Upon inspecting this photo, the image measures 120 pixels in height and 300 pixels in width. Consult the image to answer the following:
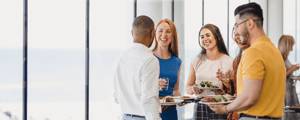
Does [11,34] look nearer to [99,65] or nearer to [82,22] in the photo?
[82,22]

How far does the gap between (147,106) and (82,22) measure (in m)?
2.06

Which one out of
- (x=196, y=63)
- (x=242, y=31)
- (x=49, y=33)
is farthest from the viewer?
(x=49, y=33)

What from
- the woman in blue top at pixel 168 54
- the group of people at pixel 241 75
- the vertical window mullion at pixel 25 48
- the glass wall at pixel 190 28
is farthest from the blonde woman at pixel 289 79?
the vertical window mullion at pixel 25 48

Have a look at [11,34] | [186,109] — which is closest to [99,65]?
[186,109]

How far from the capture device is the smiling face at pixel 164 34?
2717 mm

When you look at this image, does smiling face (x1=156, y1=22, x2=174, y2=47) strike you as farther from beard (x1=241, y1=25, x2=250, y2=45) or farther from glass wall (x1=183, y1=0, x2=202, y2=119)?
glass wall (x1=183, y1=0, x2=202, y2=119)

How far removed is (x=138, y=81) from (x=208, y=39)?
1495 millimetres

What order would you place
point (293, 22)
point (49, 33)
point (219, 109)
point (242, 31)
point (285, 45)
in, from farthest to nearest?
1. point (293, 22)
2. point (285, 45)
3. point (49, 33)
4. point (219, 109)
5. point (242, 31)

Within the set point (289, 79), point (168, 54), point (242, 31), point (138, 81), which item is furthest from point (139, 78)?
point (289, 79)

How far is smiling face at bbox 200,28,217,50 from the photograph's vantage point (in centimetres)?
279

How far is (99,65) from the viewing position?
799 inches

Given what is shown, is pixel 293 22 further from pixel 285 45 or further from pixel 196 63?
pixel 196 63

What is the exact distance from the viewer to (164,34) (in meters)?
2.71

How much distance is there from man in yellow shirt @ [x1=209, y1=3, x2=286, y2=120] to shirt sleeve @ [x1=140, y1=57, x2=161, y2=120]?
0.58 meters
